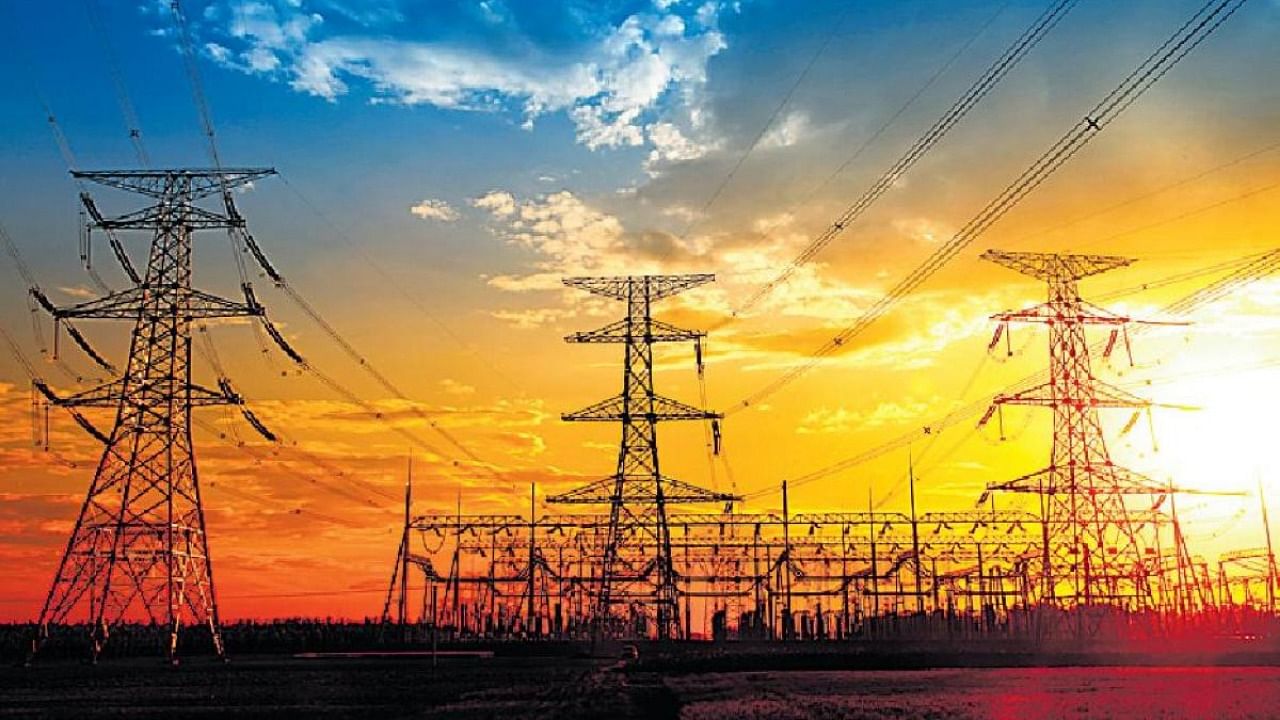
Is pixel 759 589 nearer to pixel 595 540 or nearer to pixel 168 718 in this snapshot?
pixel 595 540

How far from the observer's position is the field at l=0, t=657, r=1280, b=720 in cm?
3130

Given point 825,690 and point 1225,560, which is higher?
point 1225,560

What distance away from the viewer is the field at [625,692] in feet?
103

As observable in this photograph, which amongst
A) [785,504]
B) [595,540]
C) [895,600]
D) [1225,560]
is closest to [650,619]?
[595,540]

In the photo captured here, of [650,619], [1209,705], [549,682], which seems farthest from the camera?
[650,619]

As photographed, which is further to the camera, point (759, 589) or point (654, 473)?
point (759, 589)

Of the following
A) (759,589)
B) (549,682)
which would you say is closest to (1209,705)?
(549,682)

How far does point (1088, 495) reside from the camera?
60.6 meters

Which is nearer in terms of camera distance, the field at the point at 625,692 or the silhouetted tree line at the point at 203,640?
the field at the point at 625,692

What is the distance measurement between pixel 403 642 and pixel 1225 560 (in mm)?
62843

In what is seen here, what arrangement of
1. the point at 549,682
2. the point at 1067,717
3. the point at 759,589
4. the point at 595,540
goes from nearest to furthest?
the point at 1067,717 < the point at 549,682 < the point at 595,540 < the point at 759,589

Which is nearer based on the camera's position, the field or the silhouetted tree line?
the field

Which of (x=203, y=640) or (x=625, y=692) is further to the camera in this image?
(x=203, y=640)

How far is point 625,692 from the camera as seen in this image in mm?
39531
